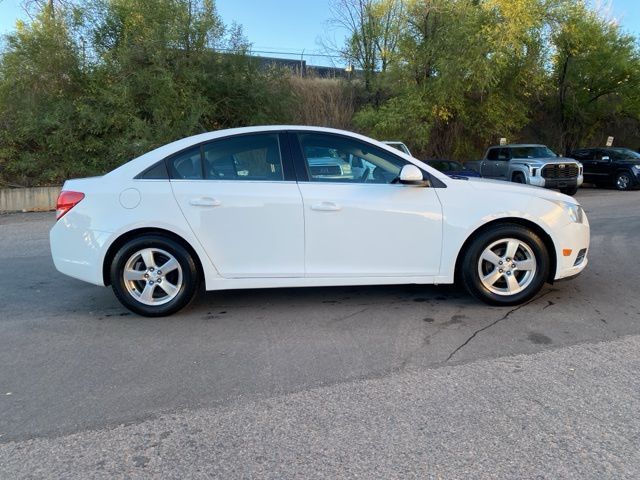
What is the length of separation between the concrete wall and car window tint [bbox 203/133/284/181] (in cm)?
1069

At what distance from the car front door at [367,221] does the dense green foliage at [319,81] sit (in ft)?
35.0

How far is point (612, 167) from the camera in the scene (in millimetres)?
19172

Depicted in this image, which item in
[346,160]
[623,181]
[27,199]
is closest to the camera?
[346,160]

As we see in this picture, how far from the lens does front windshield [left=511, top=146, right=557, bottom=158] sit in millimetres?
17125

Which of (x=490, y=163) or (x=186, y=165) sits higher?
(x=490, y=163)

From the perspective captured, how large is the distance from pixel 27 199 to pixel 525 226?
12.9 m

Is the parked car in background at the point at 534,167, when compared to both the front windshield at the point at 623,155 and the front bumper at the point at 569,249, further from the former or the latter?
the front bumper at the point at 569,249

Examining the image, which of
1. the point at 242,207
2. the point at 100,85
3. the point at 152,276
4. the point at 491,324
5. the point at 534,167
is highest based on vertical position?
the point at 100,85

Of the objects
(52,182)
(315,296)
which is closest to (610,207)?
(315,296)

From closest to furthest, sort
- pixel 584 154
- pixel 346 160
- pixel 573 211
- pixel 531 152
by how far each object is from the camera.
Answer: pixel 346 160 < pixel 573 211 < pixel 531 152 < pixel 584 154

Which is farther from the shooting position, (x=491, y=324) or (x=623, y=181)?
(x=623, y=181)

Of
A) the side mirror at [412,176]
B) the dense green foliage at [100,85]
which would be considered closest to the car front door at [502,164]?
the dense green foliage at [100,85]

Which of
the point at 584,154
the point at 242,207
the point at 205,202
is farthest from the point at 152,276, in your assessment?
the point at 584,154

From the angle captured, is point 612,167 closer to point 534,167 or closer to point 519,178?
point 519,178
